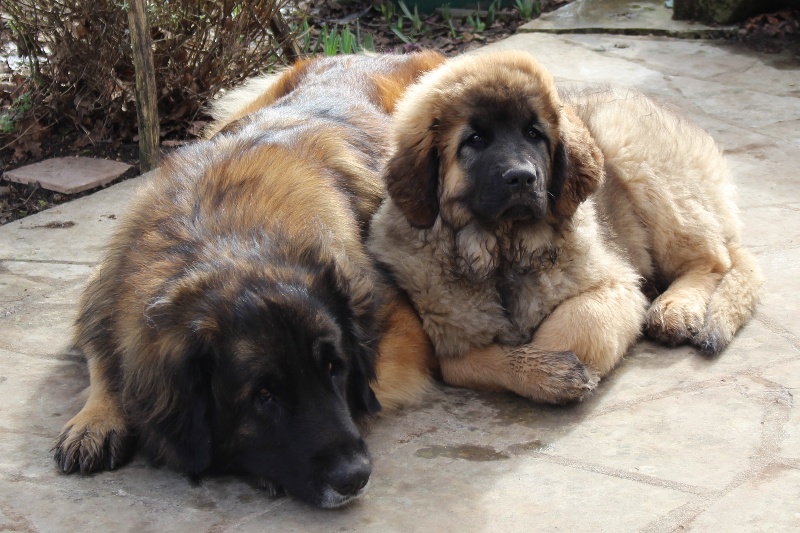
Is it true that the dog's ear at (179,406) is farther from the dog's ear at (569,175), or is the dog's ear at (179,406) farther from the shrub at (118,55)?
the shrub at (118,55)

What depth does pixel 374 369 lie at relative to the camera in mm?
3793

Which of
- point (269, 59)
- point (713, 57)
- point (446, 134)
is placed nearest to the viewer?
point (446, 134)

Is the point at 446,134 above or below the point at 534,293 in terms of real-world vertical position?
above

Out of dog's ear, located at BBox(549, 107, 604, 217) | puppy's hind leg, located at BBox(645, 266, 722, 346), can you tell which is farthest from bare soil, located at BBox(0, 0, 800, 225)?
puppy's hind leg, located at BBox(645, 266, 722, 346)

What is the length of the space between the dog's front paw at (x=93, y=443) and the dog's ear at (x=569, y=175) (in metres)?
1.92

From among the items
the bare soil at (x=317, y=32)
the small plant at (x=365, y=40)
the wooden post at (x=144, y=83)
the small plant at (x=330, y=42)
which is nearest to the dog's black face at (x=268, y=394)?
the wooden post at (x=144, y=83)

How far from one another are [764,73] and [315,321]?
5.92m

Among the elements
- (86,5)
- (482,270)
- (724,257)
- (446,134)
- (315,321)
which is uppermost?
(86,5)

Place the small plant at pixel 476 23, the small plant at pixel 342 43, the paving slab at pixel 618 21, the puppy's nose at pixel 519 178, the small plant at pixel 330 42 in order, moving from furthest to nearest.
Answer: the small plant at pixel 476 23
the paving slab at pixel 618 21
the small plant at pixel 342 43
the small plant at pixel 330 42
the puppy's nose at pixel 519 178

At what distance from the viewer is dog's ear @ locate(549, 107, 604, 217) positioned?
418cm

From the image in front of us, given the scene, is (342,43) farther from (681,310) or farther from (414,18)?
(681,310)

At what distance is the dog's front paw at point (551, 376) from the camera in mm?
3941

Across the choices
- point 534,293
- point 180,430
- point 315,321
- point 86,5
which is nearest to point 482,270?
point 534,293

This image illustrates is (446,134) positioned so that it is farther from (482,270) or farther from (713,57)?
(713,57)
